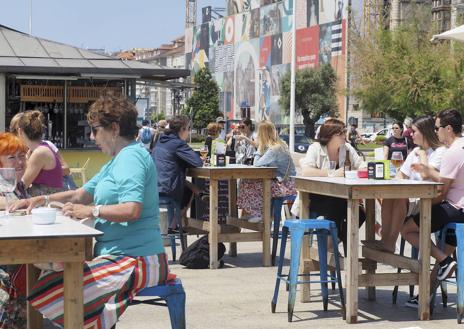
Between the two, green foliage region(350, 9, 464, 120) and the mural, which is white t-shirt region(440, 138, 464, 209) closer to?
green foliage region(350, 9, 464, 120)

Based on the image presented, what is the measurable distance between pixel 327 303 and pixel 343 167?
131 centimetres

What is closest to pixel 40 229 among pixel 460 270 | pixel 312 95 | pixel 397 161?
pixel 460 270

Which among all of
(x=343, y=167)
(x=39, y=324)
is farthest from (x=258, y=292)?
(x=39, y=324)

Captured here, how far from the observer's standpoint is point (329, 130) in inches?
332

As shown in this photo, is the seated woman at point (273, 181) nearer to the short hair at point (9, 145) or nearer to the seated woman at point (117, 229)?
the short hair at point (9, 145)

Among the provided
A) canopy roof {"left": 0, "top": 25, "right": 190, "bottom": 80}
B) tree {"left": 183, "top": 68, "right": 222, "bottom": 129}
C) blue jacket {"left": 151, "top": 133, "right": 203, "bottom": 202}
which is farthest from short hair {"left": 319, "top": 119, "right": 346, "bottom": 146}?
tree {"left": 183, "top": 68, "right": 222, "bottom": 129}

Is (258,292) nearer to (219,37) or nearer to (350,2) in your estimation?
(350,2)

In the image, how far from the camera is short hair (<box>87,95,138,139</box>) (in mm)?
5215

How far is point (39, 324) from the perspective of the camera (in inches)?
249

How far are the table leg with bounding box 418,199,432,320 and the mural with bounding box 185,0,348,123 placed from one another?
85.1 meters

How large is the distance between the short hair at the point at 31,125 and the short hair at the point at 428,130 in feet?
10.7

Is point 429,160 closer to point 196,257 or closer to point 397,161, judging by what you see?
point 397,161

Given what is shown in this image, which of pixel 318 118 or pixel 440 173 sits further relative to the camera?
pixel 318 118

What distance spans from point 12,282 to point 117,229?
1148mm
